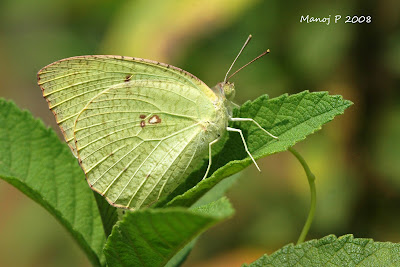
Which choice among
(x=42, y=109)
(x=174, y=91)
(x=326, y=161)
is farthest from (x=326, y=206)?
(x=42, y=109)

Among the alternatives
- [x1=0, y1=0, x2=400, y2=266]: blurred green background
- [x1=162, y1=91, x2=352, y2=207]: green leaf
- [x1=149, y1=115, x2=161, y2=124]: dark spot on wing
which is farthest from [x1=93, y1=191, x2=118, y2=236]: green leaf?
[x1=0, y1=0, x2=400, y2=266]: blurred green background

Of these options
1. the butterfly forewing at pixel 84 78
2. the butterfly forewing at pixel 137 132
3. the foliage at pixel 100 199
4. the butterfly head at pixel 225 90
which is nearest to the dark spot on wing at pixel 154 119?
the butterfly forewing at pixel 137 132

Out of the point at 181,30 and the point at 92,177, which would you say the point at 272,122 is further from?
the point at 181,30

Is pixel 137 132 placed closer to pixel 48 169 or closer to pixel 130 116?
pixel 130 116

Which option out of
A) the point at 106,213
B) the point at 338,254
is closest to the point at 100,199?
the point at 106,213

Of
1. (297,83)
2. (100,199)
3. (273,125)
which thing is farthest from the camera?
(297,83)

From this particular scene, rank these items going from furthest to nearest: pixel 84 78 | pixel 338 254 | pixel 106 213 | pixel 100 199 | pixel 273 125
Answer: pixel 84 78
pixel 100 199
pixel 106 213
pixel 273 125
pixel 338 254

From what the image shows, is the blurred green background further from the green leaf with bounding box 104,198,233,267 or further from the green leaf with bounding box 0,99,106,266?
the green leaf with bounding box 104,198,233,267

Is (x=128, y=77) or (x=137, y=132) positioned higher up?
(x=128, y=77)
